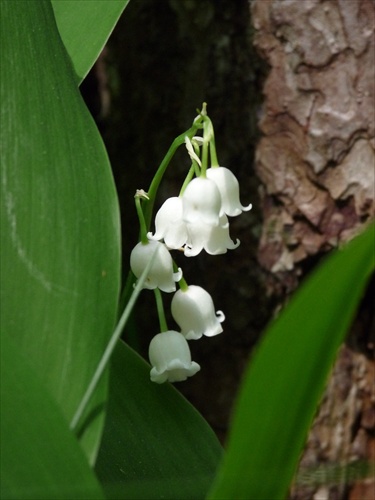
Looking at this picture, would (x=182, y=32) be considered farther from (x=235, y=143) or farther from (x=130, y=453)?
(x=130, y=453)

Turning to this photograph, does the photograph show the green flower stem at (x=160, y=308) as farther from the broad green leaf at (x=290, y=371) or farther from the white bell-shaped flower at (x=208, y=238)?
the broad green leaf at (x=290, y=371)

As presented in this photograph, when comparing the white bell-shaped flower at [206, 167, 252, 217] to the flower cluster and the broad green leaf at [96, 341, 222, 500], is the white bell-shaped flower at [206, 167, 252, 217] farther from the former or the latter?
the broad green leaf at [96, 341, 222, 500]

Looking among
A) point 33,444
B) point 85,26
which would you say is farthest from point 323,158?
point 33,444

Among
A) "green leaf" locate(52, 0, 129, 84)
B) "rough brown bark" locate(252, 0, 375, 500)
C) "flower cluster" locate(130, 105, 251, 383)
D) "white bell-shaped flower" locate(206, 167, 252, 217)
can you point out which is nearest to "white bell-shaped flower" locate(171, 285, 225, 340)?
"flower cluster" locate(130, 105, 251, 383)

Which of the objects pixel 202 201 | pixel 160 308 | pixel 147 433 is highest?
pixel 202 201

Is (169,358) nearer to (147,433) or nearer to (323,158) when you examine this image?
(147,433)
